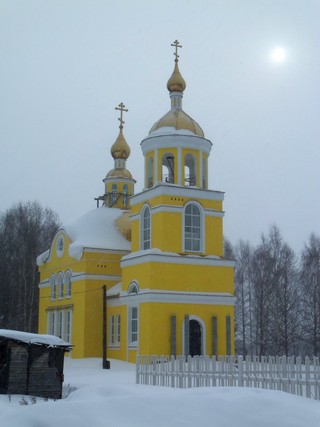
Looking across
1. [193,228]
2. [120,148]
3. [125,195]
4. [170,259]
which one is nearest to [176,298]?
[170,259]

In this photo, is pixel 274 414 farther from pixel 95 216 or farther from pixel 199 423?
pixel 95 216

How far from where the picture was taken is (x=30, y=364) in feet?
47.4

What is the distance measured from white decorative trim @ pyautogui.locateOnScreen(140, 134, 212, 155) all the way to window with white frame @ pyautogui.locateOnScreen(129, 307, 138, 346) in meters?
6.87

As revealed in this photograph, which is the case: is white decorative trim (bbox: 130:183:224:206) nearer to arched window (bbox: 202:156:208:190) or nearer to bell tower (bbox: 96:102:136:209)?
arched window (bbox: 202:156:208:190)

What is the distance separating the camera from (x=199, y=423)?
717cm

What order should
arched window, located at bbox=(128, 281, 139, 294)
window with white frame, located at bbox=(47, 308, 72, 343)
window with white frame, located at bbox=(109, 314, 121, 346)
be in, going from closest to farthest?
arched window, located at bbox=(128, 281, 139, 294) → window with white frame, located at bbox=(109, 314, 121, 346) → window with white frame, located at bbox=(47, 308, 72, 343)

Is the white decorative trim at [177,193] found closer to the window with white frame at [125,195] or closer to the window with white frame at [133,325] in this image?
the window with white frame at [133,325]

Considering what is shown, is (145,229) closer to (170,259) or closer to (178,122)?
(170,259)

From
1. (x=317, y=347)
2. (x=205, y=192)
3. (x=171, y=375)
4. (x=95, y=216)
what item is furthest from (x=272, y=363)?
(x=317, y=347)

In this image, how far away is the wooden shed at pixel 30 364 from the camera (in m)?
14.1

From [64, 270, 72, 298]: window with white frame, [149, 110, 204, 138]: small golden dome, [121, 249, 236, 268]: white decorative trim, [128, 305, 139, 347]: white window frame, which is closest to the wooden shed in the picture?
[121, 249, 236, 268]: white decorative trim

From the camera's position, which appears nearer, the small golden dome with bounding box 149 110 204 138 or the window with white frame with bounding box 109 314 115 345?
the small golden dome with bounding box 149 110 204 138

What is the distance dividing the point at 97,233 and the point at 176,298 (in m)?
7.29

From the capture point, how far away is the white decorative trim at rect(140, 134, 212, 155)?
27.2m
